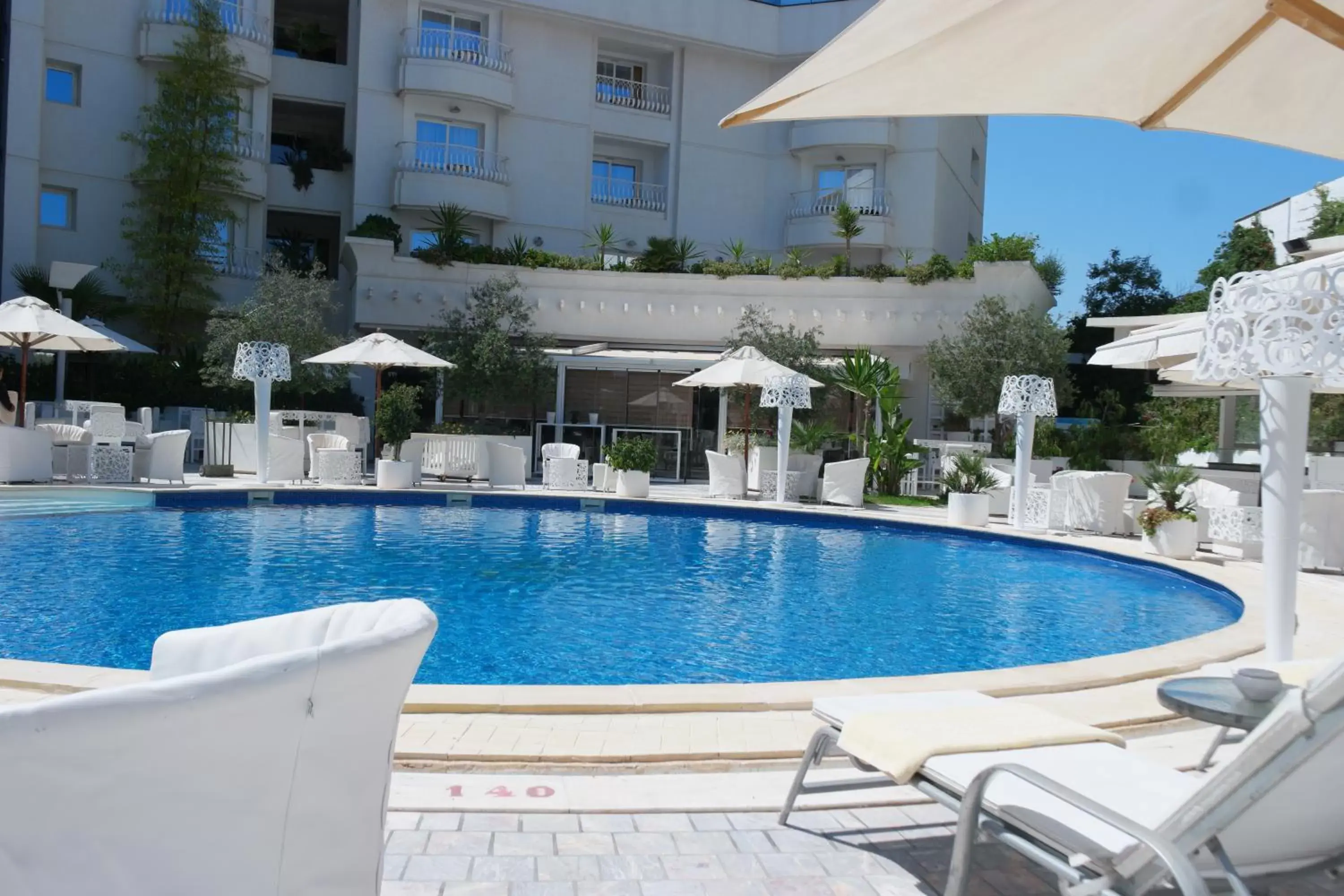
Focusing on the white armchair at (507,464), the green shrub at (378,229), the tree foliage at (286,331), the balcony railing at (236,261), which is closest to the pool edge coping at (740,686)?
the white armchair at (507,464)

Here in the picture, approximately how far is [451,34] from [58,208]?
9880mm

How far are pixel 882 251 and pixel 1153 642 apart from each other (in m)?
21.2

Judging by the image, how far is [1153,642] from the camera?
764cm

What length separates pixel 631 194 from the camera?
92.8 feet

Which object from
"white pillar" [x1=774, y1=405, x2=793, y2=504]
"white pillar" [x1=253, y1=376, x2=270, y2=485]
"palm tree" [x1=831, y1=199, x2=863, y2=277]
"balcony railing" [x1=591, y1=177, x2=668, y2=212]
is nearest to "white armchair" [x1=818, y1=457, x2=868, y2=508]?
"white pillar" [x1=774, y1=405, x2=793, y2=504]

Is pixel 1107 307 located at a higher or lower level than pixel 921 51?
higher

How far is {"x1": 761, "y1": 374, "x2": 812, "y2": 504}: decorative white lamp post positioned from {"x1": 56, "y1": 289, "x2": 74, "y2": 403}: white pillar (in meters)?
12.6

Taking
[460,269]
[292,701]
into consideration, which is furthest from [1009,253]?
[292,701]

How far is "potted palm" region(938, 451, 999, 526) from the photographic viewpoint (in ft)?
43.9

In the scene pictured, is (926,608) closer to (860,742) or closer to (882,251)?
(860,742)

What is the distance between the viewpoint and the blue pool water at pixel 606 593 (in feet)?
22.0

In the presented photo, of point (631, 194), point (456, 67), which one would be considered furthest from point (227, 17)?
point (631, 194)

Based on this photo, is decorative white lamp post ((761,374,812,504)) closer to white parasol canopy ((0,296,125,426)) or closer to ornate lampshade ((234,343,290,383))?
ornate lampshade ((234,343,290,383))

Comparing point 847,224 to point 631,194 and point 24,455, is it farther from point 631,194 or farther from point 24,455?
point 24,455
